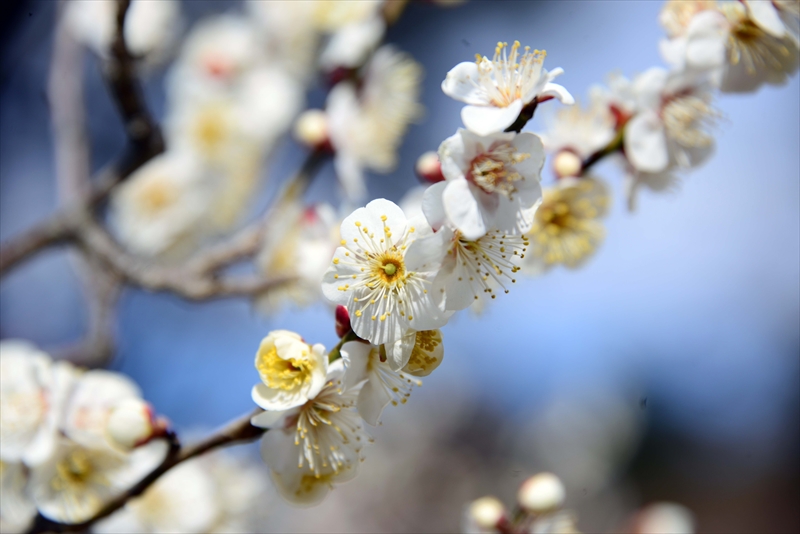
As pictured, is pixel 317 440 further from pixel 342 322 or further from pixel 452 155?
pixel 452 155

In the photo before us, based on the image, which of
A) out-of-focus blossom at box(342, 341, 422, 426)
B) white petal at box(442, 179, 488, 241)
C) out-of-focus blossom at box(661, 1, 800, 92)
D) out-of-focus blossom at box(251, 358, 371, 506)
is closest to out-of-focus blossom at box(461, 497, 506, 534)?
out-of-focus blossom at box(251, 358, 371, 506)

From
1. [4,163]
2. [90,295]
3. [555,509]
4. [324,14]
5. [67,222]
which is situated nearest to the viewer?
[555,509]

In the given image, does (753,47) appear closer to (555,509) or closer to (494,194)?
(494,194)

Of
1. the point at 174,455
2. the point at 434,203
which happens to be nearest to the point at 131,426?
the point at 174,455

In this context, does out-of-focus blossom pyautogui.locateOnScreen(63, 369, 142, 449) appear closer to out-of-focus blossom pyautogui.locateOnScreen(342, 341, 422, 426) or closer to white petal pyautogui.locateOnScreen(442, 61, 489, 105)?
out-of-focus blossom pyautogui.locateOnScreen(342, 341, 422, 426)

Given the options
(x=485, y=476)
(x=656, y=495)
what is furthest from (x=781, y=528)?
(x=485, y=476)

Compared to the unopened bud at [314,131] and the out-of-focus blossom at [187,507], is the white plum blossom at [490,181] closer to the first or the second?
the out-of-focus blossom at [187,507]

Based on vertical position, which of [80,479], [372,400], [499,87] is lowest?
[80,479]

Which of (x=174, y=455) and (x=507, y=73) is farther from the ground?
(x=507, y=73)
